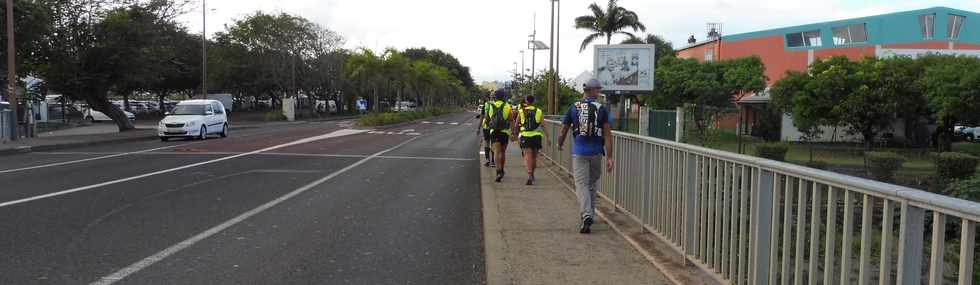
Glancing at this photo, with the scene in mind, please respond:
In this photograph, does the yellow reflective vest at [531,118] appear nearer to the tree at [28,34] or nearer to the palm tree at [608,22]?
the tree at [28,34]

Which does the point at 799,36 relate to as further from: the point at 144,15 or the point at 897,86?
the point at 144,15

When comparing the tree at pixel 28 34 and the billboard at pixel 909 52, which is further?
the billboard at pixel 909 52

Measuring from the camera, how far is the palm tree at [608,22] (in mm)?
57125

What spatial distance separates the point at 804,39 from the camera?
48.2m

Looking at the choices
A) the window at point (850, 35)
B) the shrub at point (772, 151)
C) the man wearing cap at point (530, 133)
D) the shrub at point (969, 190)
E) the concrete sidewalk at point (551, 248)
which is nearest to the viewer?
the concrete sidewalk at point (551, 248)

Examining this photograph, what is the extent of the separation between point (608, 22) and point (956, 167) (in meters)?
36.5

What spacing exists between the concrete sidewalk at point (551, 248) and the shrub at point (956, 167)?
17023mm

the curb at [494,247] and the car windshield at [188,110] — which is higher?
the car windshield at [188,110]

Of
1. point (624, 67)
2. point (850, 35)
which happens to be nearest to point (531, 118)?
point (624, 67)

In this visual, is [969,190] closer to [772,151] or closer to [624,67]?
[772,151]

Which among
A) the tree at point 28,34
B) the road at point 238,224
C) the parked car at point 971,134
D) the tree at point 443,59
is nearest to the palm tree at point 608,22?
the parked car at point 971,134

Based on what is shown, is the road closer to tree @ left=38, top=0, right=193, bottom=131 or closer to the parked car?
tree @ left=38, top=0, right=193, bottom=131

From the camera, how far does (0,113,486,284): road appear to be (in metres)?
5.90

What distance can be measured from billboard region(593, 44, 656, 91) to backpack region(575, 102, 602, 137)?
11.7 metres
